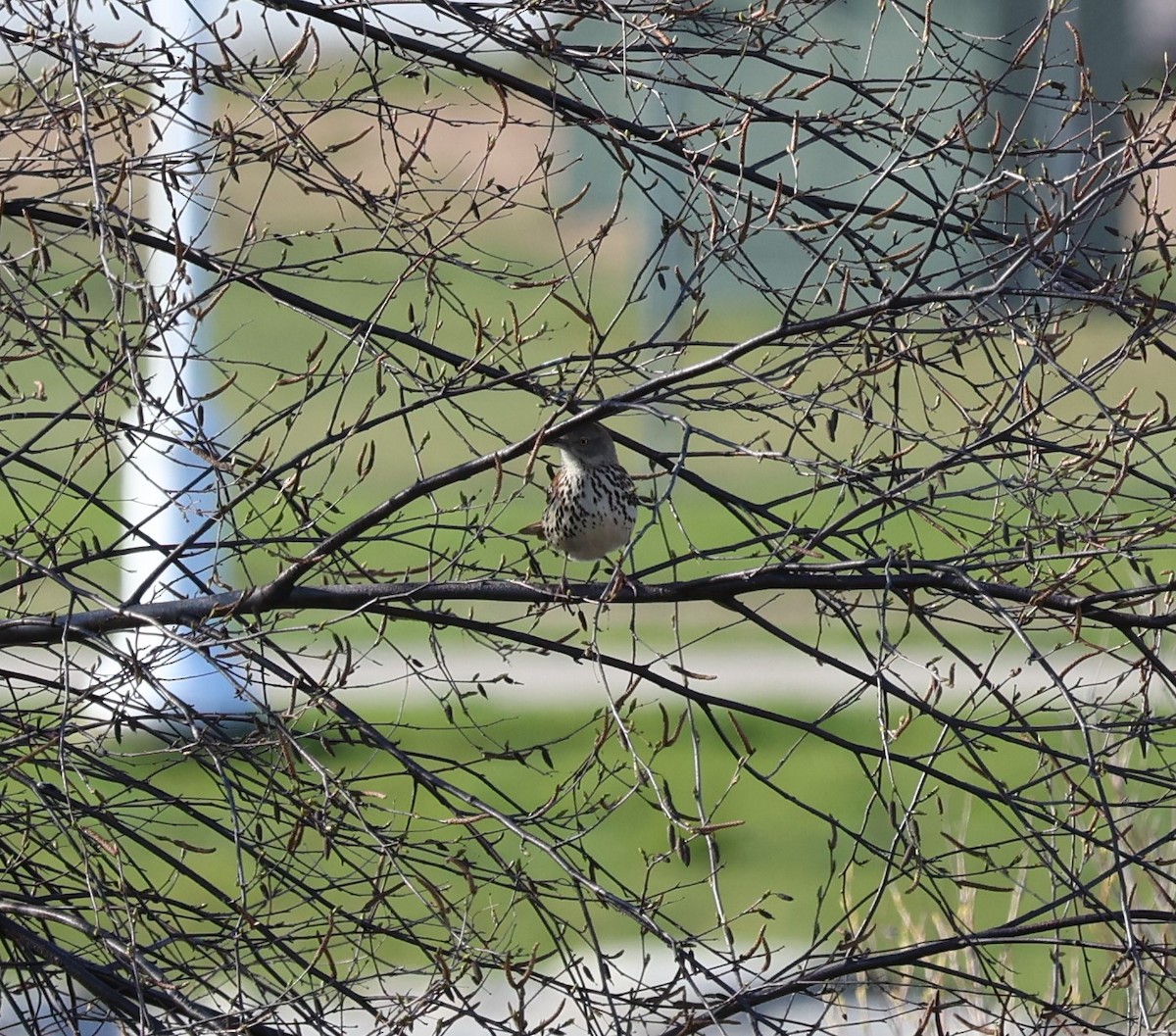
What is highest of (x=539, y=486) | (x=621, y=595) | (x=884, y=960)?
(x=539, y=486)

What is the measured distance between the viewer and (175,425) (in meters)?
3.96

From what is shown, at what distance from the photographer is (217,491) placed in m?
3.06

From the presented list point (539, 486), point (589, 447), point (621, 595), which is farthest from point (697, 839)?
point (621, 595)

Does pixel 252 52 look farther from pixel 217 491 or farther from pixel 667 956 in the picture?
pixel 667 956

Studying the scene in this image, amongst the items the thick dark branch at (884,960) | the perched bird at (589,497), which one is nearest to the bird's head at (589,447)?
the perched bird at (589,497)

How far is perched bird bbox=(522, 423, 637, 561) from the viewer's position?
15.2ft

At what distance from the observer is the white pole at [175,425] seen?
9.28 ft

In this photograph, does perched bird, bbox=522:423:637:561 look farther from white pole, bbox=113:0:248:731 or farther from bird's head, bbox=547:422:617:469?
white pole, bbox=113:0:248:731

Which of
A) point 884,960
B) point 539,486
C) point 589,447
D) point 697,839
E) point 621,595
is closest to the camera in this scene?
point 884,960

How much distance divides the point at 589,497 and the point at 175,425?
1.25 metres

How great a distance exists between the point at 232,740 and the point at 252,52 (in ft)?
4.99

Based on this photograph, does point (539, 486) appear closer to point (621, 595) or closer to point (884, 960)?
point (621, 595)

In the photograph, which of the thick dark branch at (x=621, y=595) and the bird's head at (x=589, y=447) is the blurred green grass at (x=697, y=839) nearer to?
the bird's head at (x=589, y=447)

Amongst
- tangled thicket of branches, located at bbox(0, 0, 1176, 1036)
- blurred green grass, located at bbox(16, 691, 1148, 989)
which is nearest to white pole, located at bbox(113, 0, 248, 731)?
tangled thicket of branches, located at bbox(0, 0, 1176, 1036)
